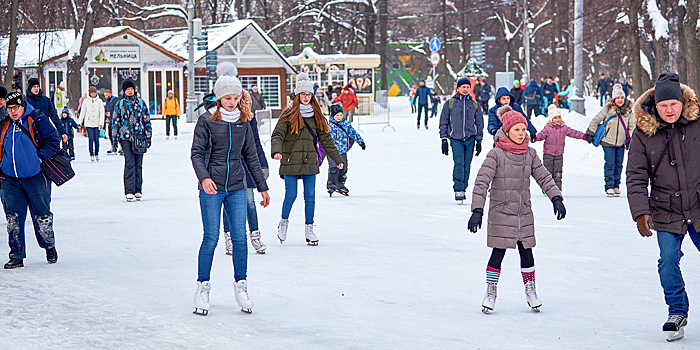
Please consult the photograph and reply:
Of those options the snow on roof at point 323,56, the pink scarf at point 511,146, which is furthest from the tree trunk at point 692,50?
the snow on roof at point 323,56

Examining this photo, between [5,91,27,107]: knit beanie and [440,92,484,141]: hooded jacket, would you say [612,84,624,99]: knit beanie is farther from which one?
[5,91,27,107]: knit beanie

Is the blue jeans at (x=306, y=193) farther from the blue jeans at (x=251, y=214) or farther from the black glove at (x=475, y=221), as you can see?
the black glove at (x=475, y=221)

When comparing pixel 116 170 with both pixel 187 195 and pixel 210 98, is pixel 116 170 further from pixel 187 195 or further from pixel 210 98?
pixel 210 98

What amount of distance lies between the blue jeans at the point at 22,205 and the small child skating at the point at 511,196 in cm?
369

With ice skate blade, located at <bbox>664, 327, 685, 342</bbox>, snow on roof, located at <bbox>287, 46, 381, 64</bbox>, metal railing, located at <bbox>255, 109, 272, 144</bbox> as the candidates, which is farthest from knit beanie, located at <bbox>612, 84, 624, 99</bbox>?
snow on roof, located at <bbox>287, 46, 381, 64</bbox>

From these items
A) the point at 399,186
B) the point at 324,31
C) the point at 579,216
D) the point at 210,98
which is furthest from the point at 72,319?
the point at 324,31

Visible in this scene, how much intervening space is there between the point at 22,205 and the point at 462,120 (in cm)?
597

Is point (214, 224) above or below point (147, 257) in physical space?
above

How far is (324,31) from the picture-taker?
52.1 meters

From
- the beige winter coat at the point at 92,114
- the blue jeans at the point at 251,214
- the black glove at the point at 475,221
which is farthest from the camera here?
the beige winter coat at the point at 92,114

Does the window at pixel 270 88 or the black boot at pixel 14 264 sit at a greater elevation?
the window at pixel 270 88

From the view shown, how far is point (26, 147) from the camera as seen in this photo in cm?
714

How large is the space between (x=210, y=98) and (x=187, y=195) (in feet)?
17.5

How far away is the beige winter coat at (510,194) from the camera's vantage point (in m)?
5.59
